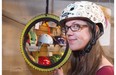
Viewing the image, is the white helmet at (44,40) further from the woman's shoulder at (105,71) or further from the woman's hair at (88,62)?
the woman's shoulder at (105,71)

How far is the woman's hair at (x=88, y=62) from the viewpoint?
4.25ft

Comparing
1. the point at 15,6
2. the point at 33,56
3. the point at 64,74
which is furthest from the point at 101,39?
the point at 15,6

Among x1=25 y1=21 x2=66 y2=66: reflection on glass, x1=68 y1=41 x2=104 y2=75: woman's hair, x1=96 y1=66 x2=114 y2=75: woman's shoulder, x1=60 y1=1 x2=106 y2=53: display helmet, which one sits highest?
x1=60 y1=1 x2=106 y2=53: display helmet

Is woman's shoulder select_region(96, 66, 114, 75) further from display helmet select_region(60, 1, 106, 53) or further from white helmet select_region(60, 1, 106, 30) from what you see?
white helmet select_region(60, 1, 106, 30)

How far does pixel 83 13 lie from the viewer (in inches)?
48.4

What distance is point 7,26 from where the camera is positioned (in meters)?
1.25

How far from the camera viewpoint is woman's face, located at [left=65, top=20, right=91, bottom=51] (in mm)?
1265

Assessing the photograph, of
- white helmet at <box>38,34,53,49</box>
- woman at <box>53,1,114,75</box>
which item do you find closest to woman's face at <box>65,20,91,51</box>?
woman at <box>53,1,114,75</box>

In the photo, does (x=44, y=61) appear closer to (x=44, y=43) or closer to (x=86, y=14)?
(x=44, y=43)

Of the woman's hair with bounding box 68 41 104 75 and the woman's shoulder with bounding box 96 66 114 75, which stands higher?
the woman's hair with bounding box 68 41 104 75

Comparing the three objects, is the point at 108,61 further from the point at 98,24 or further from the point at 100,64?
the point at 98,24

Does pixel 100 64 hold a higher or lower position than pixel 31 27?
lower

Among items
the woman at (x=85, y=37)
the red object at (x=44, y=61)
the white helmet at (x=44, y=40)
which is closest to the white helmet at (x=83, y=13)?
the woman at (x=85, y=37)

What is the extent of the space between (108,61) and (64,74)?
0.89ft
